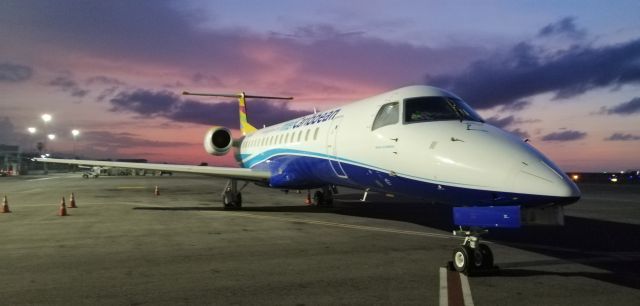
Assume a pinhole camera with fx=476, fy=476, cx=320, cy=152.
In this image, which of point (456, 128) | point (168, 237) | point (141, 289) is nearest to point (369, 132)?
point (456, 128)

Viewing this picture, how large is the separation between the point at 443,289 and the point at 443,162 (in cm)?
194

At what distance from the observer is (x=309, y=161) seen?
12898 mm

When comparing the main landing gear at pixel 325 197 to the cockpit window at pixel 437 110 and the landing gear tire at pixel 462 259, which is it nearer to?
the cockpit window at pixel 437 110

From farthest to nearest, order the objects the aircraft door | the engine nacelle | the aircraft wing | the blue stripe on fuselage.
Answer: the engine nacelle
the aircraft wing
the aircraft door
the blue stripe on fuselage

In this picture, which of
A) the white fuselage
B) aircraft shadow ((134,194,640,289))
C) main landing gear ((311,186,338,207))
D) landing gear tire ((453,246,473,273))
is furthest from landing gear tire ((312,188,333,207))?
landing gear tire ((453,246,473,273))

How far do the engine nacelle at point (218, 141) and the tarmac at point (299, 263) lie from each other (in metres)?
7.50

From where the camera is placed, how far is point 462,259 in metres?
6.51

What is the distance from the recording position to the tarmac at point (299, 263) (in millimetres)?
5428

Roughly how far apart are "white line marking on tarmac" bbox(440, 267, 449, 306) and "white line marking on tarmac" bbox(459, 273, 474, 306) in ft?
0.64

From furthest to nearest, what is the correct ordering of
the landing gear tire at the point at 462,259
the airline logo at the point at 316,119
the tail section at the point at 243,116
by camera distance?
the tail section at the point at 243,116
the airline logo at the point at 316,119
the landing gear tire at the point at 462,259

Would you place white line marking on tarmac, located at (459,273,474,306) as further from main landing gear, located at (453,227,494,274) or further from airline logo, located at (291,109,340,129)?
airline logo, located at (291,109,340,129)

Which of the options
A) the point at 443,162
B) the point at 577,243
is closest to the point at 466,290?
the point at 443,162

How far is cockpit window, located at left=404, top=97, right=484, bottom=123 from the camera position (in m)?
7.98

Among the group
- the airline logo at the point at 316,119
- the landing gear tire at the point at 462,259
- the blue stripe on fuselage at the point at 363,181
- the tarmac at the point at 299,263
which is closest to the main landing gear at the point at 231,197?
the blue stripe on fuselage at the point at 363,181
